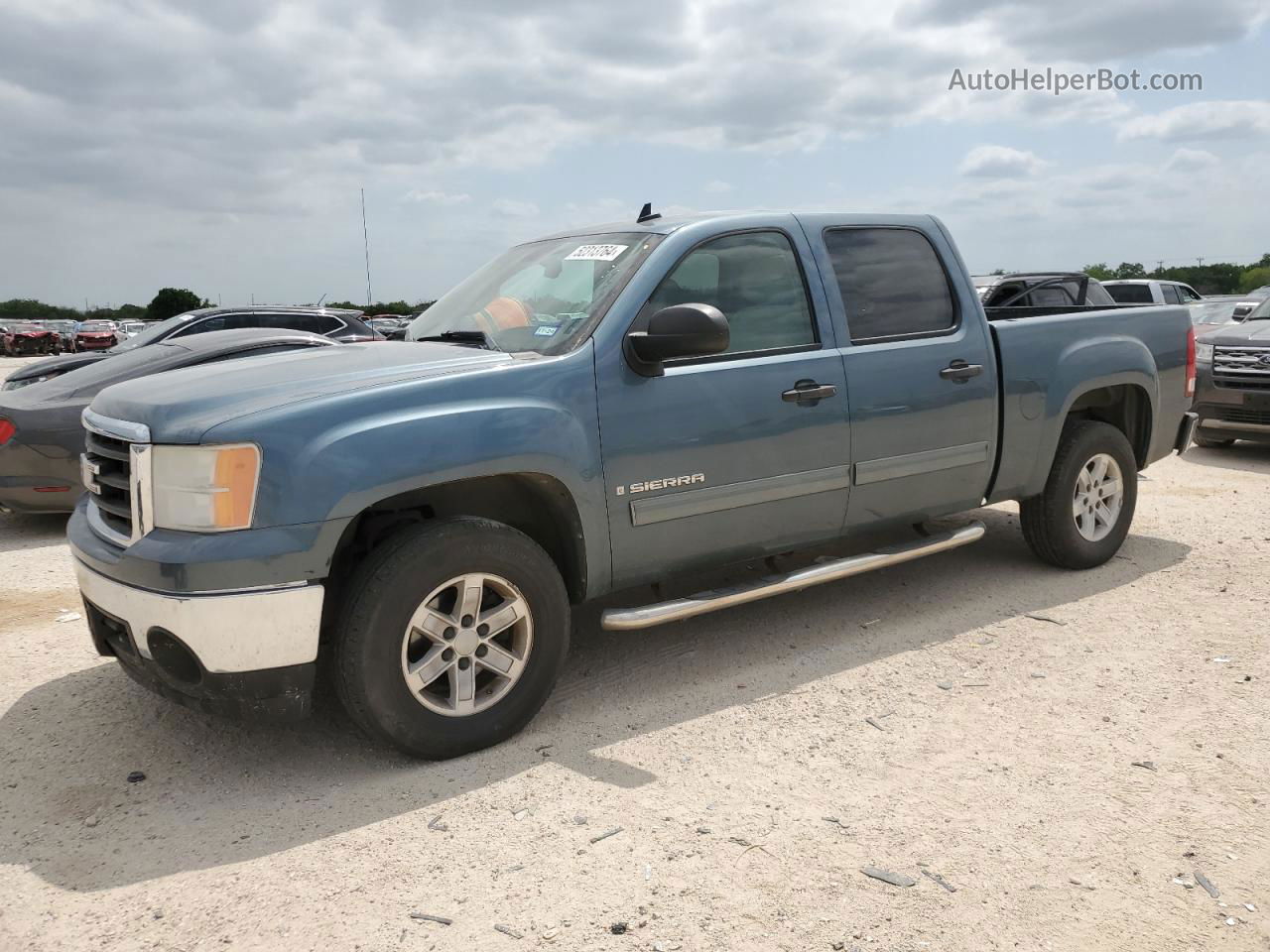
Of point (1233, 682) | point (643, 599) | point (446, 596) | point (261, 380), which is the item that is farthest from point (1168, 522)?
point (261, 380)

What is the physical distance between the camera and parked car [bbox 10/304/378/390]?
838 cm

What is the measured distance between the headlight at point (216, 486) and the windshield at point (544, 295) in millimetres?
1213

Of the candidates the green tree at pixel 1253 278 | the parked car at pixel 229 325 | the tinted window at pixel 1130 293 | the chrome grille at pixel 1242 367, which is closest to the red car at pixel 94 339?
the parked car at pixel 229 325

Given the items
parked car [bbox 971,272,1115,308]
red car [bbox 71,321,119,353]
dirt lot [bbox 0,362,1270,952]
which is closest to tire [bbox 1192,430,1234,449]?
parked car [bbox 971,272,1115,308]

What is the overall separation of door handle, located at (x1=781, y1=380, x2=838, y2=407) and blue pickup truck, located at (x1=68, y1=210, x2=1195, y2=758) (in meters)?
0.01

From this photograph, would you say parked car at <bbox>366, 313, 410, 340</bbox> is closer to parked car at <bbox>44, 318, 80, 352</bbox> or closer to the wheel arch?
the wheel arch

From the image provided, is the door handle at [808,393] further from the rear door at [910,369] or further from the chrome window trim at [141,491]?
the chrome window trim at [141,491]

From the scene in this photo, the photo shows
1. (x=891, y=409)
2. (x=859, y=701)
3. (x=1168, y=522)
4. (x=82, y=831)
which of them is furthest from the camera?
(x=1168, y=522)

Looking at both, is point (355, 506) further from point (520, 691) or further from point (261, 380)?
point (520, 691)

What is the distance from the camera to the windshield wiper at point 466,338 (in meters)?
4.18

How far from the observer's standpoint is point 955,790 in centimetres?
336

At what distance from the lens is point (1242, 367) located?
9.76 m

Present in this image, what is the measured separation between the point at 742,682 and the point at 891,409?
1397 mm

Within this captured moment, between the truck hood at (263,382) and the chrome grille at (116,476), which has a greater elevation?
the truck hood at (263,382)
